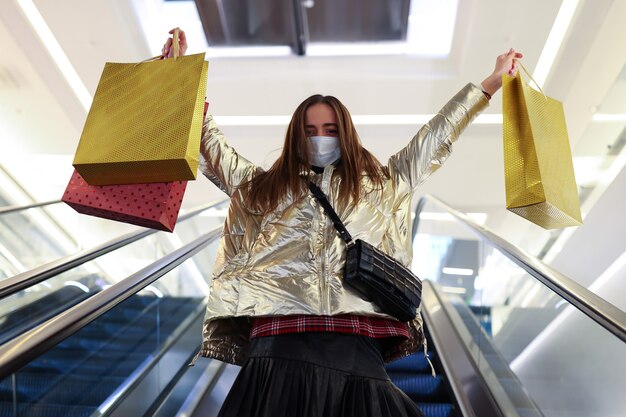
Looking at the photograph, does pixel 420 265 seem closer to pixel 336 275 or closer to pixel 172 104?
pixel 336 275

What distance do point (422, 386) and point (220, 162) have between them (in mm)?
2101

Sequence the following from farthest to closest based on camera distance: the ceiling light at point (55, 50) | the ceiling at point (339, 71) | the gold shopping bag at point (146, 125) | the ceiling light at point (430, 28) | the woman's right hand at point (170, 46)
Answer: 1. the ceiling light at point (430, 28)
2. the ceiling light at point (55, 50)
3. the ceiling at point (339, 71)
4. the woman's right hand at point (170, 46)
5. the gold shopping bag at point (146, 125)

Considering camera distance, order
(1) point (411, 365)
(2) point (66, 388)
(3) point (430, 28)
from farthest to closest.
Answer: (3) point (430, 28)
(1) point (411, 365)
(2) point (66, 388)

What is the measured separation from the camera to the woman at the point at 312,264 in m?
1.61

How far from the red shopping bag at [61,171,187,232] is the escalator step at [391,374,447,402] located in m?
2.13

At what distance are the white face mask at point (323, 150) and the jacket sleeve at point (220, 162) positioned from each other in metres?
0.21

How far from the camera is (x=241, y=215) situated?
2.03 meters

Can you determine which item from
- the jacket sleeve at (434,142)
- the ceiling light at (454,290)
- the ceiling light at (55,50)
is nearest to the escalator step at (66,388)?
the jacket sleeve at (434,142)

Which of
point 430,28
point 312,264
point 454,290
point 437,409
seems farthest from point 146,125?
point 430,28

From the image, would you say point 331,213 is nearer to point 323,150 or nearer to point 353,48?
point 323,150

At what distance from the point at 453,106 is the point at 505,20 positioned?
4.94m

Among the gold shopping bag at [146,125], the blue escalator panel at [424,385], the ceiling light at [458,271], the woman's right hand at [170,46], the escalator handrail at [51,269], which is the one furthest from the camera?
the ceiling light at [458,271]

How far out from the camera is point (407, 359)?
12.7ft

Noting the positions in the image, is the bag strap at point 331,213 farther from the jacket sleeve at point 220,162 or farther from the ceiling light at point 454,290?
the ceiling light at point 454,290
